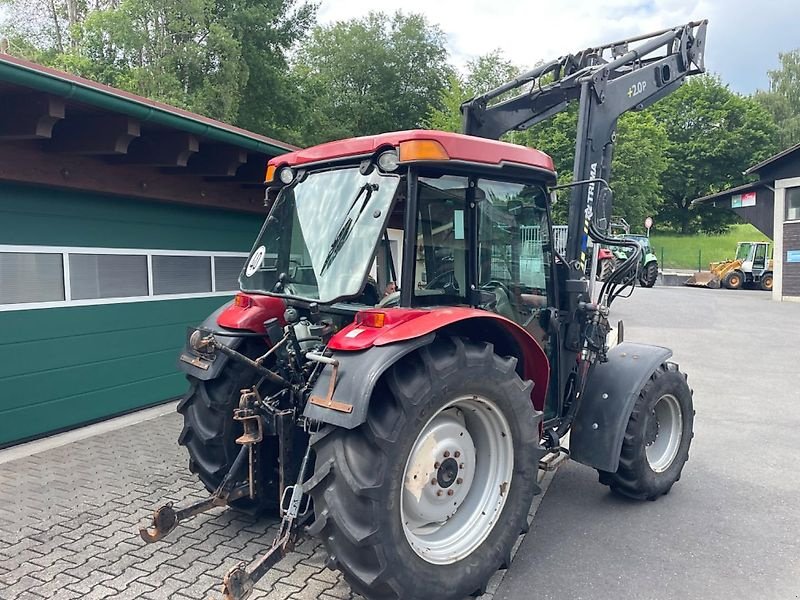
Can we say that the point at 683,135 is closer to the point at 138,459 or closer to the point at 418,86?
the point at 418,86

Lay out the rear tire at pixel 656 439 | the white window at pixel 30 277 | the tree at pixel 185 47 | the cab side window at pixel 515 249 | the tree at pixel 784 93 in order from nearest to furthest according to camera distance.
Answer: the cab side window at pixel 515 249
the rear tire at pixel 656 439
the white window at pixel 30 277
the tree at pixel 185 47
the tree at pixel 784 93

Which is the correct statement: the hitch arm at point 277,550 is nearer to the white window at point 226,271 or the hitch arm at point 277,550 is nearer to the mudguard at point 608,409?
the mudguard at point 608,409

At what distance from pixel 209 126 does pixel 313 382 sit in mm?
3840

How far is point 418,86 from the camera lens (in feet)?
121

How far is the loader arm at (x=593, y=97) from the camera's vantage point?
15.0 ft

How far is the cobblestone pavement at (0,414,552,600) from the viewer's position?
10.6 feet

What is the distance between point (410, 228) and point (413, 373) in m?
0.73

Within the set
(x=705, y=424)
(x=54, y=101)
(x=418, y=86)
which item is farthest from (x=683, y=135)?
(x=54, y=101)

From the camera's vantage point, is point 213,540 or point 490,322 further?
point 213,540

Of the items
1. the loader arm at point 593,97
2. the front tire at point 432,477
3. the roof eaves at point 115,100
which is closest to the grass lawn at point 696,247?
the loader arm at point 593,97

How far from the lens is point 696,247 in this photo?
135ft

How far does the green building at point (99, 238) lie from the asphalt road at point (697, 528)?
15.2 ft

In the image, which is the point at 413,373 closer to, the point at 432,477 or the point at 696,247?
the point at 432,477

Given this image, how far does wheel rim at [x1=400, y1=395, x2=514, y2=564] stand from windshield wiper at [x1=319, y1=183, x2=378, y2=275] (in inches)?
38.5
